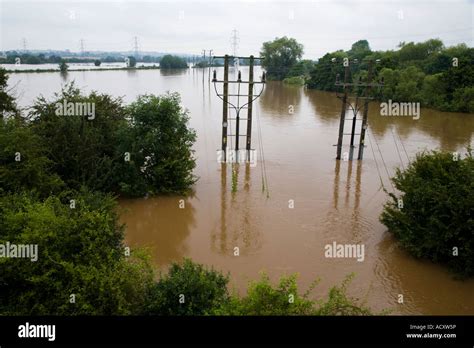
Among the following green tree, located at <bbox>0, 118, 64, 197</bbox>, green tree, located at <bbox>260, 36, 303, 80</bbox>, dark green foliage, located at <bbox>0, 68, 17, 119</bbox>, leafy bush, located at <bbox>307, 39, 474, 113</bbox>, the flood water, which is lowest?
the flood water

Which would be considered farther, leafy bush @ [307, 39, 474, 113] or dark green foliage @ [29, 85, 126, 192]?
leafy bush @ [307, 39, 474, 113]

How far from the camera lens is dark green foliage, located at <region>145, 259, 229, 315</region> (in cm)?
684

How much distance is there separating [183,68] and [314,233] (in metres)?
111

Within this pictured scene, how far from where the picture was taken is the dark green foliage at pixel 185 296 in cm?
684

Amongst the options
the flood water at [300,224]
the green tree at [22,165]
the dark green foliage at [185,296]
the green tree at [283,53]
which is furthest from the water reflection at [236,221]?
the green tree at [283,53]

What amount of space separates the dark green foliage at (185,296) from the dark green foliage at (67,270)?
0.39 metres

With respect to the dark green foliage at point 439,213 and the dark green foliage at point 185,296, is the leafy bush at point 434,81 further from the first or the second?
A: the dark green foliage at point 185,296

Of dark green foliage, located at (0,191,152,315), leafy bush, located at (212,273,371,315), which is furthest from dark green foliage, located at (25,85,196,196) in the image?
leafy bush, located at (212,273,371,315)

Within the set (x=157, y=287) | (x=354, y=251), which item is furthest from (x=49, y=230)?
(x=354, y=251)

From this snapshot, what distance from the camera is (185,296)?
688 centimetres

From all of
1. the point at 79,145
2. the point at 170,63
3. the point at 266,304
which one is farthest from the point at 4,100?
the point at 170,63

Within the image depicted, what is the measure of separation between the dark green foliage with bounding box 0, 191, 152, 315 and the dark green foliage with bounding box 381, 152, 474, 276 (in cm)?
694

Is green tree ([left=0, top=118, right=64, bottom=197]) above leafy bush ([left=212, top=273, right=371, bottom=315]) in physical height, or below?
above

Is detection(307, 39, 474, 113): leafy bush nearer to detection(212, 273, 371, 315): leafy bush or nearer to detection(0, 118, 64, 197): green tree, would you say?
detection(0, 118, 64, 197): green tree
